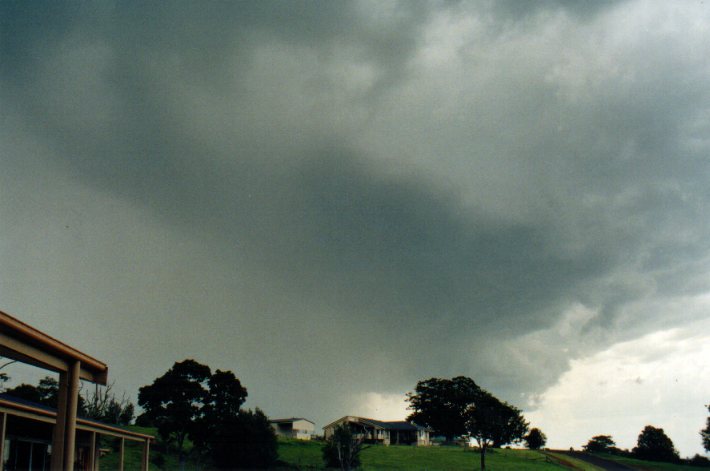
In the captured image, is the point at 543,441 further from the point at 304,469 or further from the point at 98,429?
the point at 98,429

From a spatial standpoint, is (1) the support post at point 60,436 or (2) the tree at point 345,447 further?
(2) the tree at point 345,447

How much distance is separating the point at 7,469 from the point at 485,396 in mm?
93913

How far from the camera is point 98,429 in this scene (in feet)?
91.6

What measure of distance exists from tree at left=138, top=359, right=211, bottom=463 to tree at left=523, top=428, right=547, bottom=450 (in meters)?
91.7

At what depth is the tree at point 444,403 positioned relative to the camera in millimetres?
111500

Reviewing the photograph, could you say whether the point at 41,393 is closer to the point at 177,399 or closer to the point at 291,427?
the point at 177,399

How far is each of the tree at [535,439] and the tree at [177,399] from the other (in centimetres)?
9175

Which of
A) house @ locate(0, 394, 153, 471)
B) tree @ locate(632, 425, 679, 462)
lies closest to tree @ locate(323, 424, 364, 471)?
house @ locate(0, 394, 153, 471)

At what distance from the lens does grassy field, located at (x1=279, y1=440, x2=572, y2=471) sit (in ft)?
192

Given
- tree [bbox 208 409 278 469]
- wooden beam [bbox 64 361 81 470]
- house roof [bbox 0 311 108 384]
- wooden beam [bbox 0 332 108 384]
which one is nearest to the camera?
house roof [bbox 0 311 108 384]

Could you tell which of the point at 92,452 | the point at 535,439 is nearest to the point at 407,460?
the point at 92,452

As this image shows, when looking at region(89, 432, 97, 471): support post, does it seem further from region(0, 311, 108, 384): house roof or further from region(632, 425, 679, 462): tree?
region(632, 425, 679, 462): tree

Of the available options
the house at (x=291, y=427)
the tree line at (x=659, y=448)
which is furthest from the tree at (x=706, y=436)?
the house at (x=291, y=427)

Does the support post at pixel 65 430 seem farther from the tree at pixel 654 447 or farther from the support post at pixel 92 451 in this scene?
the tree at pixel 654 447
